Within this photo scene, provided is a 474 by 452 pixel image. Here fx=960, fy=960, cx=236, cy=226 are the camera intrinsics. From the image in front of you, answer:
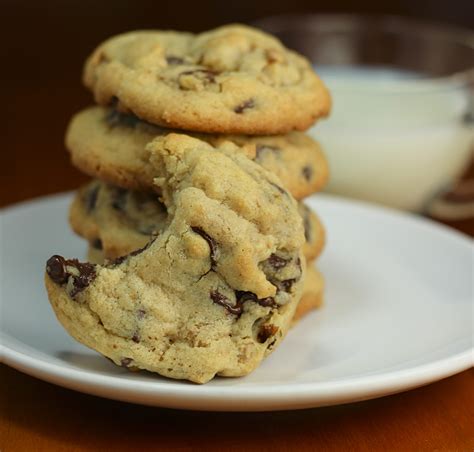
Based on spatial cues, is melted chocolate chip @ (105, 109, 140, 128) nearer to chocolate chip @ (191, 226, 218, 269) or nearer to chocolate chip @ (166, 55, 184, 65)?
chocolate chip @ (166, 55, 184, 65)

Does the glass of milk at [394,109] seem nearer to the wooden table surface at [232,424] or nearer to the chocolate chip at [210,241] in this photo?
the wooden table surface at [232,424]

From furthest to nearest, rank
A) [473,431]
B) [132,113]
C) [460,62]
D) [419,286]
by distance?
[460,62] < [419,286] < [132,113] < [473,431]

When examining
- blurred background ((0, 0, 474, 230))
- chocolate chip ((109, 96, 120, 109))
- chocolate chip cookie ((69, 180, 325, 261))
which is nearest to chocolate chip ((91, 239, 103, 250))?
chocolate chip cookie ((69, 180, 325, 261))

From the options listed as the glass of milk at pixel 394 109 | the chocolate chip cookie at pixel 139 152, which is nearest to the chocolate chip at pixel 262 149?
the chocolate chip cookie at pixel 139 152

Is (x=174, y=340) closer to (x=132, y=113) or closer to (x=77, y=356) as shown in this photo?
(x=77, y=356)

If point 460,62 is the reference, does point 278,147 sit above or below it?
above

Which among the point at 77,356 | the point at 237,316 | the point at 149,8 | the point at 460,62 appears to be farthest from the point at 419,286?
the point at 149,8
